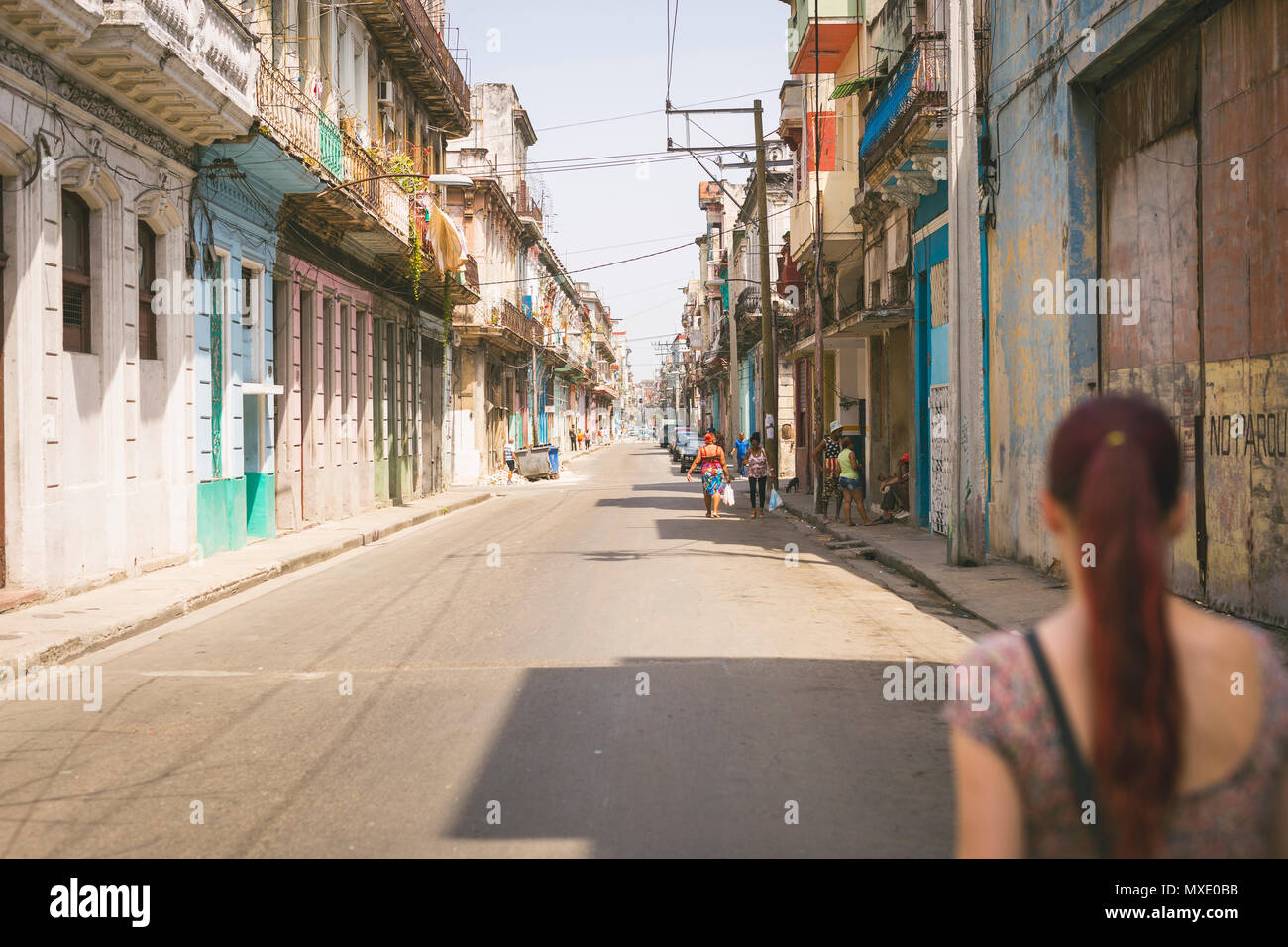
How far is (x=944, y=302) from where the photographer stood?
18.0m

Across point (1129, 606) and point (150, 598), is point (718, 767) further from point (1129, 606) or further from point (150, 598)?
point (150, 598)

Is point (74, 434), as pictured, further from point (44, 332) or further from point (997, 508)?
point (997, 508)

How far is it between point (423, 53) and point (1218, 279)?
20398 millimetres

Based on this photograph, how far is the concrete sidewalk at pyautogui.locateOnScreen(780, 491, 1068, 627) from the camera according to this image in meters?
10.8

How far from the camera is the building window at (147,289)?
1419 centimetres

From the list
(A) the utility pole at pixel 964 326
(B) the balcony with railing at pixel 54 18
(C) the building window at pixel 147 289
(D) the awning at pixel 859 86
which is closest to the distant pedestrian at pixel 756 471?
(D) the awning at pixel 859 86

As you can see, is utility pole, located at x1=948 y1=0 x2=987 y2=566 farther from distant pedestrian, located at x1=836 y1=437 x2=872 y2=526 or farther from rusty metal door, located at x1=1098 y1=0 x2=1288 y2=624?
distant pedestrian, located at x1=836 y1=437 x2=872 y2=526

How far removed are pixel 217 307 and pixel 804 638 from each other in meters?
10.7

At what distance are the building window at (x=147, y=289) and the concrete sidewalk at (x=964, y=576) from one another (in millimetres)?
9434

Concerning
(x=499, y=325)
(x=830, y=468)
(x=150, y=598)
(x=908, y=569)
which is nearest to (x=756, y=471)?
(x=830, y=468)

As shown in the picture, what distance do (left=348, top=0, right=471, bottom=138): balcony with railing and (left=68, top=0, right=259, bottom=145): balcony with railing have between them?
26.2ft

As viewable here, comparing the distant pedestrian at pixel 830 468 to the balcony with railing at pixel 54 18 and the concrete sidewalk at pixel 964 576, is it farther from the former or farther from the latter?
the balcony with railing at pixel 54 18

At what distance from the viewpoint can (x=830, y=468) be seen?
21953 millimetres
